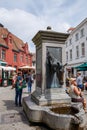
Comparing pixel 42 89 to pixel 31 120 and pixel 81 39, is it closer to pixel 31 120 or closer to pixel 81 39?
pixel 31 120

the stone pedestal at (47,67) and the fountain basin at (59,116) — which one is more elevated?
the stone pedestal at (47,67)

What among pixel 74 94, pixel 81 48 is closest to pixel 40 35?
pixel 74 94

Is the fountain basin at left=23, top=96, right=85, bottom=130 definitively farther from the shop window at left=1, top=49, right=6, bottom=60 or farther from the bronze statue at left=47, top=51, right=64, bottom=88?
the shop window at left=1, top=49, right=6, bottom=60

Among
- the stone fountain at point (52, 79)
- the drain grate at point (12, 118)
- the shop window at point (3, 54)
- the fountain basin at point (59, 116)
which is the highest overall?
the shop window at point (3, 54)

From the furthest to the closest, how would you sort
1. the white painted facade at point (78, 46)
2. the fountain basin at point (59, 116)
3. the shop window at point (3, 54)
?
the shop window at point (3, 54) → the white painted facade at point (78, 46) → the fountain basin at point (59, 116)

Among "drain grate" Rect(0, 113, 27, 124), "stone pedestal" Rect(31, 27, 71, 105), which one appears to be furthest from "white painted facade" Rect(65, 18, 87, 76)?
"drain grate" Rect(0, 113, 27, 124)

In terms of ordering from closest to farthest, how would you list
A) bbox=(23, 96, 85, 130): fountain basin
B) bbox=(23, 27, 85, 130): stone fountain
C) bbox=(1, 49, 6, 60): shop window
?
bbox=(23, 96, 85, 130): fountain basin, bbox=(23, 27, 85, 130): stone fountain, bbox=(1, 49, 6, 60): shop window

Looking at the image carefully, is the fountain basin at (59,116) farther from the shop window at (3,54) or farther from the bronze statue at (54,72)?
the shop window at (3,54)

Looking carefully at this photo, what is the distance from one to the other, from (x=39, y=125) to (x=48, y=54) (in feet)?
7.45

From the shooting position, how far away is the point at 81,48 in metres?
24.0

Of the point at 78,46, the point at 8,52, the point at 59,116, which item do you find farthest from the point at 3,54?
the point at 59,116

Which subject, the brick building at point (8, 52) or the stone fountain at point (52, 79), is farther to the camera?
the brick building at point (8, 52)

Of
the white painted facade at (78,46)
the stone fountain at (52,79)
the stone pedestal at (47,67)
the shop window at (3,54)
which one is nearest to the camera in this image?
the stone fountain at (52,79)

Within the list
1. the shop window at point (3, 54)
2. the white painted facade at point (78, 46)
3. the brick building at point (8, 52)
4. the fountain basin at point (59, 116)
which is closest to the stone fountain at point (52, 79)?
the fountain basin at point (59, 116)
